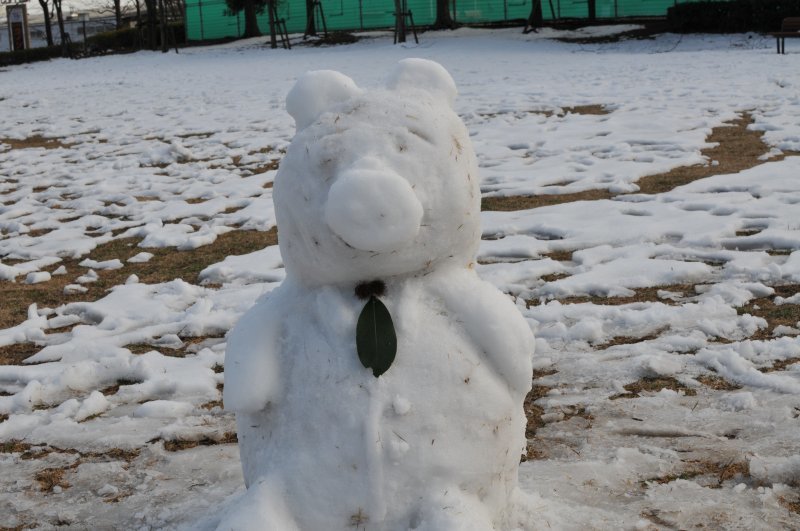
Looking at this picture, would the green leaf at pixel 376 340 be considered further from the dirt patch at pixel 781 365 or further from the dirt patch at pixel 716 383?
the dirt patch at pixel 781 365

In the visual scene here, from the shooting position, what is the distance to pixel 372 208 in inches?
79.0

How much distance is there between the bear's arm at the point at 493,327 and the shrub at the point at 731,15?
76.9 ft

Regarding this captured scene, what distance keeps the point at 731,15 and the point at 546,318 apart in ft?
73.4

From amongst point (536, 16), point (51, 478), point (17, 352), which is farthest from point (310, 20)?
point (51, 478)

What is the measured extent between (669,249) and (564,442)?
2.64 meters

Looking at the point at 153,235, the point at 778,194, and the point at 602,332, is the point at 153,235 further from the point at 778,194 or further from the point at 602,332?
the point at 778,194

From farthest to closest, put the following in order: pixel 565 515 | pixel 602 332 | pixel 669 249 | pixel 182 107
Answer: pixel 182 107 < pixel 669 249 < pixel 602 332 < pixel 565 515

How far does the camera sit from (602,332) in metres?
4.16

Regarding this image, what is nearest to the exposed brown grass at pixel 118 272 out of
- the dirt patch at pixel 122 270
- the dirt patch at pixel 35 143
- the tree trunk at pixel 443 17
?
the dirt patch at pixel 122 270

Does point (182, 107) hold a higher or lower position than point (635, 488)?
higher

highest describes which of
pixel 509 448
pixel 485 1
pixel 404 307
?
pixel 485 1

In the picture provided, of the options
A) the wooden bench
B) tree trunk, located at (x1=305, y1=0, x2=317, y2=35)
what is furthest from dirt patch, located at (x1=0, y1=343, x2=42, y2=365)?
tree trunk, located at (x1=305, y1=0, x2=317, y2=35)

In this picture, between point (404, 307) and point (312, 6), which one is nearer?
point (404, 307)

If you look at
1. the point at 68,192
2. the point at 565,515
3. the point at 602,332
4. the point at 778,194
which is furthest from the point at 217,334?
the point at 68,192
